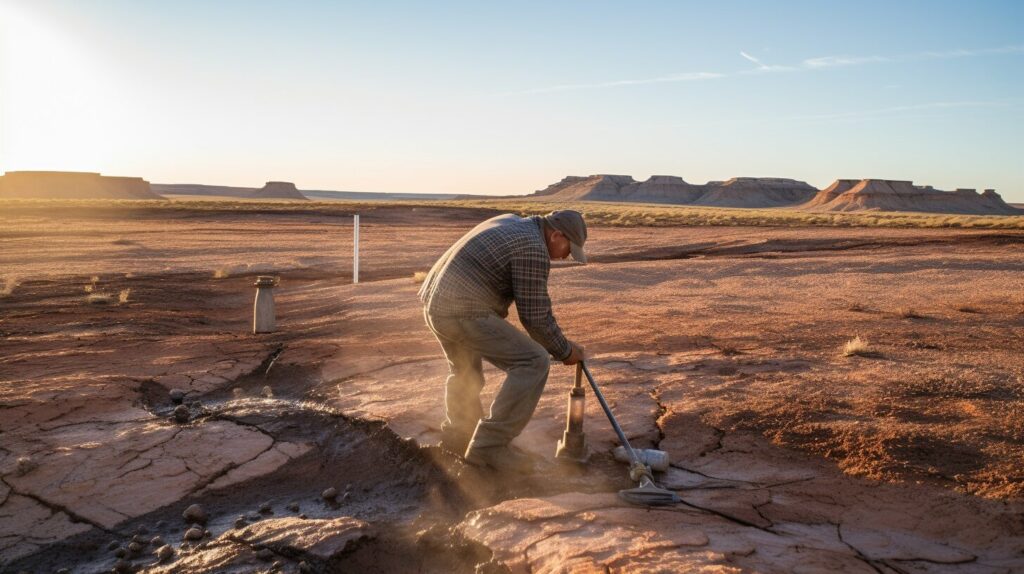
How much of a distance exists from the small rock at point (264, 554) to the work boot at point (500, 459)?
50.1 inches

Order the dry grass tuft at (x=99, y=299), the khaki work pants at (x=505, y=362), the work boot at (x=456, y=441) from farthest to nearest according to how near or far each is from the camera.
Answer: the dry grass tuft at (x=99, y=299)
the work boot at (x=456, y=441)
the khaki work pants at (x=505, y=362)

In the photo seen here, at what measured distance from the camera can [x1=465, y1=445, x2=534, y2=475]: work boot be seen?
188 inches

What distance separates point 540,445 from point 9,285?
13997mm

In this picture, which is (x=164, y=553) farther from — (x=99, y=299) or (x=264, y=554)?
(x=99, y=299)

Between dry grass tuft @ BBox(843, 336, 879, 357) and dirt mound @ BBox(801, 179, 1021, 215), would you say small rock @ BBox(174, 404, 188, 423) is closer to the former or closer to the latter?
dry grass tuft @ BBox(843, 336, 879, 357)

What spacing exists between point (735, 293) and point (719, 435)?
25.4 ft

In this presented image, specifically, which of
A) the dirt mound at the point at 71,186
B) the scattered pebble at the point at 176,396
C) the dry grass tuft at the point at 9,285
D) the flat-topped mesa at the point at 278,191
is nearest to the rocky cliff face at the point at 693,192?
the flat-topped mesa at the point at 278,191

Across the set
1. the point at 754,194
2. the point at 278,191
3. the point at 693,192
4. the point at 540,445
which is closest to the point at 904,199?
the point at 754,194

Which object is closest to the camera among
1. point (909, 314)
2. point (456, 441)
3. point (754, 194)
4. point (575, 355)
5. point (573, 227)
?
point (573, 227)

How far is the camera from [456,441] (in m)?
5.26

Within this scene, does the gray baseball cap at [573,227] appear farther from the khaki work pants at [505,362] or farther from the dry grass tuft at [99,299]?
the dry grass tuft at [99,299]

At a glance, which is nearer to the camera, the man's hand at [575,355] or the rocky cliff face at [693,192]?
the man's hand at [575,355]

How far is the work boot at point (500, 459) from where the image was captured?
4.79 meters

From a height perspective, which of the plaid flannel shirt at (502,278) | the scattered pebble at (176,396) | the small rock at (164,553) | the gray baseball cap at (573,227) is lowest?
the small rock at (164,553)
